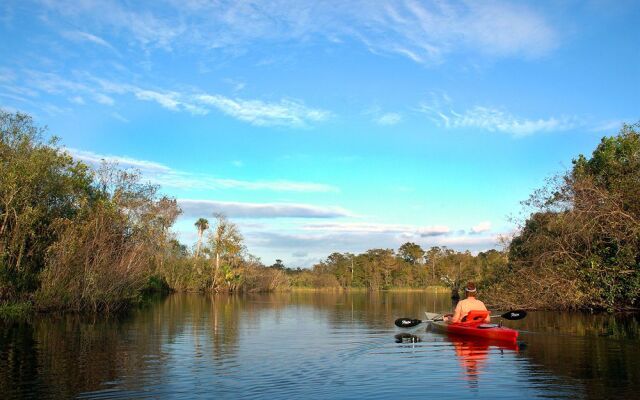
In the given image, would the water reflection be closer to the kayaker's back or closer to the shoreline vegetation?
the kayaker's back

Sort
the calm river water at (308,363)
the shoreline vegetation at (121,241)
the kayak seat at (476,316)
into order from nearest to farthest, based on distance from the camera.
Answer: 1. the calm river water at (308,363)
2. the kayak seat at (476,316)
3. the shoreline vegetation at (121,241)

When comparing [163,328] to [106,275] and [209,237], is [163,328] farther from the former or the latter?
[209,237]

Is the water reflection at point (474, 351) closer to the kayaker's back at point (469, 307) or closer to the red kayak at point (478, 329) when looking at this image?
the red kayak at point (478, 329)

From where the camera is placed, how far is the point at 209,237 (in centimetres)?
6950

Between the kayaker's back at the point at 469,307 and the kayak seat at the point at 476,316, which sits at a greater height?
the kayaker's back at the point at 469,307

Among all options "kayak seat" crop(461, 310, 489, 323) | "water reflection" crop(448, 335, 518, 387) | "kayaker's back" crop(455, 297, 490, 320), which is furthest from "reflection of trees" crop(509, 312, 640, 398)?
"kayaker's back" crop(455, 297, 490, 320)

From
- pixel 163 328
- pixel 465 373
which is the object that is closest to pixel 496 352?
pixel 465 373

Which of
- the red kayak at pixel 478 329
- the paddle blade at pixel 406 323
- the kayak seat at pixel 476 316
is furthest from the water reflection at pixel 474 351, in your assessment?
the paddle blade at pixel 406 323

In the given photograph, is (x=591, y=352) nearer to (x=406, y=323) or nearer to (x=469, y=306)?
(x=469, y=306)

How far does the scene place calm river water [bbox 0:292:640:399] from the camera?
970 cm

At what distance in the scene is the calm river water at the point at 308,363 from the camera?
9.70 m

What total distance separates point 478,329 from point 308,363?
6.29 metres

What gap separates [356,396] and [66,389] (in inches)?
207

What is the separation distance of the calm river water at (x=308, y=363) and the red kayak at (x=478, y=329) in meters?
0.40
